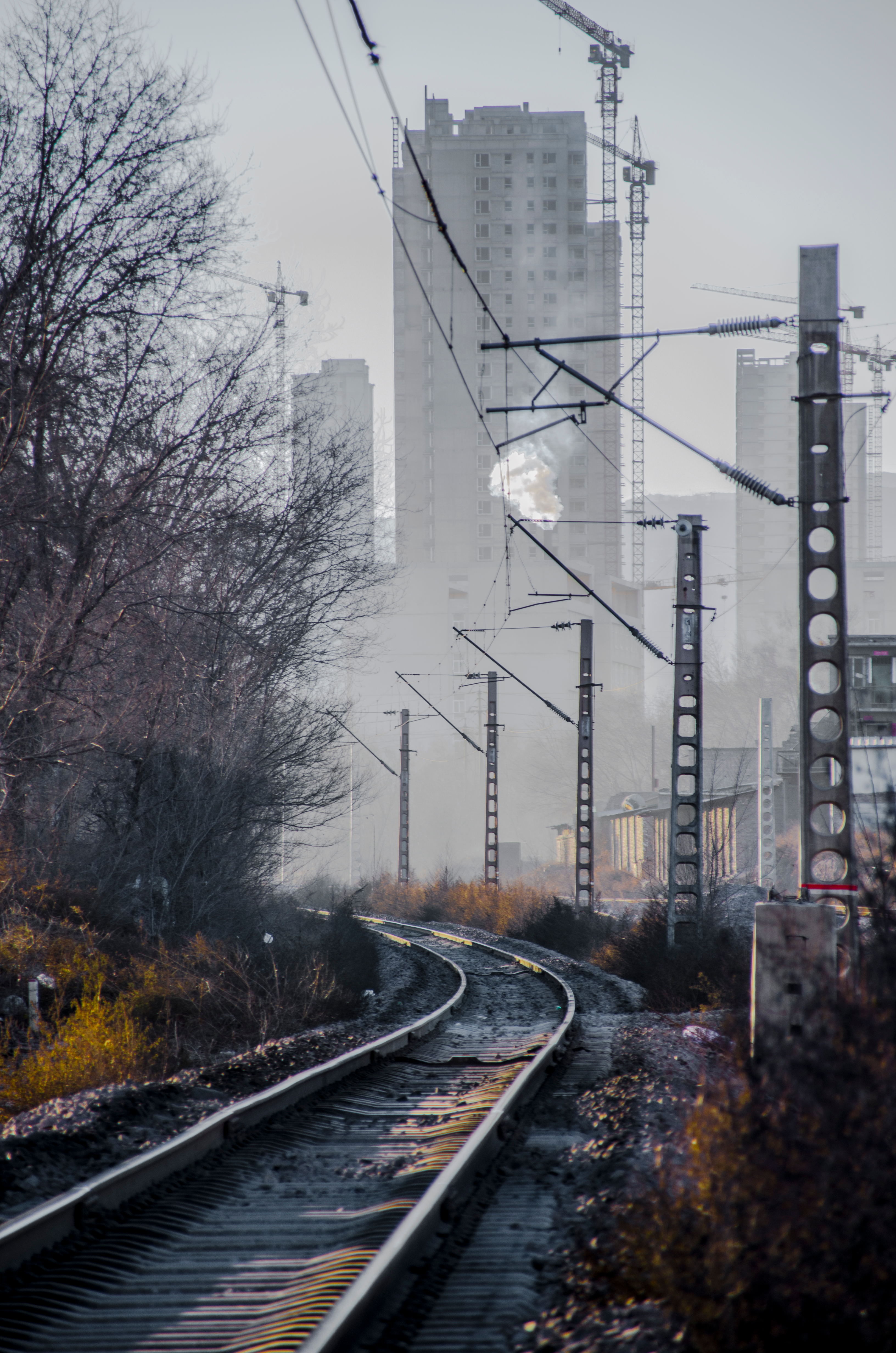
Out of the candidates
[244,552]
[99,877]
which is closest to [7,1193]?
[99,877]

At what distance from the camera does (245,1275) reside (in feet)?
16.2

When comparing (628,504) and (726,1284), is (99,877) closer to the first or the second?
(726,1284)

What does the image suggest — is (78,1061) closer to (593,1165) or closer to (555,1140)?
(555,1140)

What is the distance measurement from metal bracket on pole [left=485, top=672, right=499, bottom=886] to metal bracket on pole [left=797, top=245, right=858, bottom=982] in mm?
24250

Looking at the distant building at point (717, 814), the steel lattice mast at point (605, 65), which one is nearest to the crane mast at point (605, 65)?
the steel lattice mast at point (605, 65)

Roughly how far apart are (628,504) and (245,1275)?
196m

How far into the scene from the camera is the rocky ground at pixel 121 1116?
6.12 meters

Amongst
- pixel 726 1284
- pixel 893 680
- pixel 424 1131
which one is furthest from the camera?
pixel 893 680

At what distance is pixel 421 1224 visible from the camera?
512 cm

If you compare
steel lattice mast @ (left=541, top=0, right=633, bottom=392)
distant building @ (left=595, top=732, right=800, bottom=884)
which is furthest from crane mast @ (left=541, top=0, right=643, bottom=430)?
distant building @ (left=595, top=732, right=800, bottom=884)

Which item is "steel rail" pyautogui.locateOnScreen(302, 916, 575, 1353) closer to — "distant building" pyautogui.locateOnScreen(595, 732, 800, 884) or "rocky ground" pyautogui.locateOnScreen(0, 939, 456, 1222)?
"rocky ground" pyautogui.locateOnScreen(0, 939, 456, 1222)

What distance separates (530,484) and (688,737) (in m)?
101

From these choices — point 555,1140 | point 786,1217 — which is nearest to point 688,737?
point 555,1140

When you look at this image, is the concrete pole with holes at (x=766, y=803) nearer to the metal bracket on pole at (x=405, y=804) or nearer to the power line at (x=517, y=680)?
the power line at (x=517, y=680)
